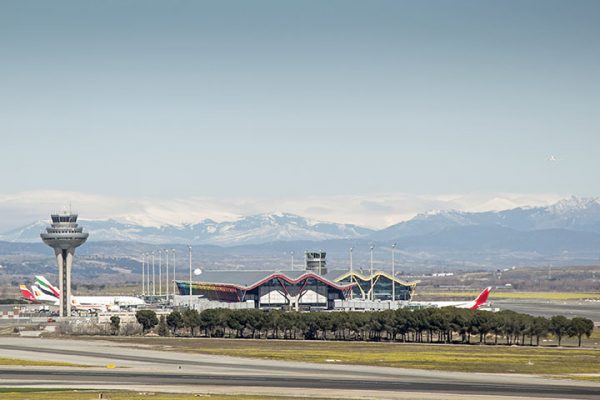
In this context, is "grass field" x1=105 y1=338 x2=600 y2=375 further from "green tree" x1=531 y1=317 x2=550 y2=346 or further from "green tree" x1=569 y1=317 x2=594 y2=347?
"green tree" x1=569 y1=317 x2=594 y2=347

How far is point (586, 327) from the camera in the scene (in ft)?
626

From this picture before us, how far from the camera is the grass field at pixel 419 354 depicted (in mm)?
147625

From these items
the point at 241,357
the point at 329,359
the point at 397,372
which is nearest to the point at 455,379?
the point at 397,372

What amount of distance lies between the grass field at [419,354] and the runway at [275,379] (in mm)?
7853

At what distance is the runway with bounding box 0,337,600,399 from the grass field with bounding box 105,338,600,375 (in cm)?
785

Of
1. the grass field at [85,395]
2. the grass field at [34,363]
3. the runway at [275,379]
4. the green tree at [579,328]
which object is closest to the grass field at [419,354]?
the runway at [275,379]

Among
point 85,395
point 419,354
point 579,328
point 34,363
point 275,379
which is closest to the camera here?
point 85,395

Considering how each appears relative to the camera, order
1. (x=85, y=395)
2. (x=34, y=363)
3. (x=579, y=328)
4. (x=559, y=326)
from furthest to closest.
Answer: (x=559, y=326)
(x=579, y=328)
(x=34, y=363)
(x=85, y=395)

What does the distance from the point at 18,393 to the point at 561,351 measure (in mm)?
89078

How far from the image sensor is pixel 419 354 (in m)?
168

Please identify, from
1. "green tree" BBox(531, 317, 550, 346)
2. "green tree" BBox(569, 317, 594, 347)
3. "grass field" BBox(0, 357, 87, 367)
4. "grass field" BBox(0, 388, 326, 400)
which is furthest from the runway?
"green tree" BBox(569, 317, 594, 347)

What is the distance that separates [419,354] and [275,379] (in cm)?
4171

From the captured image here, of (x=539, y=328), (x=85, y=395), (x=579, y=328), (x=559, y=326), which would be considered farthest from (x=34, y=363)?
(x=579, y=328)

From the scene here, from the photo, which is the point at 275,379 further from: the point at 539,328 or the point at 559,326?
the point at 559,326
